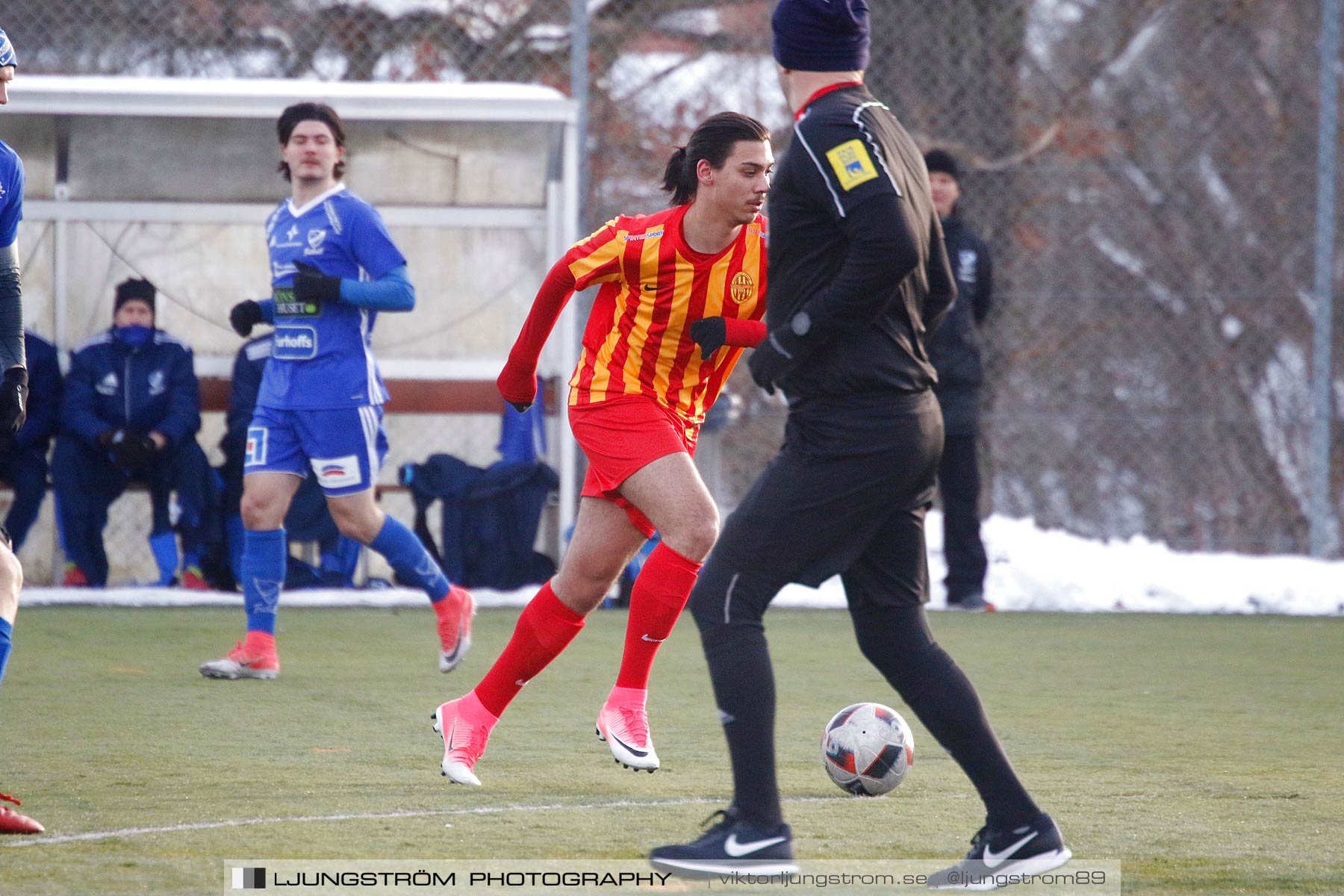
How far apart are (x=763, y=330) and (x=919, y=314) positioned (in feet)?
1.80

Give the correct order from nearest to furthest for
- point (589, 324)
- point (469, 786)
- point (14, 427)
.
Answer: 1. point (14, 427)
2. point (469, 786)
3. point (589, 324)

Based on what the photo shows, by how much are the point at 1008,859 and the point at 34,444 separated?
6933 millimetres

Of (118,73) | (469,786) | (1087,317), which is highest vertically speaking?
(118,73)

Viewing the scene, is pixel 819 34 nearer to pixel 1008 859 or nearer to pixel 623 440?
pixel 623 440

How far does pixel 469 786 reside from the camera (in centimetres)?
431

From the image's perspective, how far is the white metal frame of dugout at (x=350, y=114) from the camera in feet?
30.6

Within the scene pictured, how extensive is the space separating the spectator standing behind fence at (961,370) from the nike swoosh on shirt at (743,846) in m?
5.57

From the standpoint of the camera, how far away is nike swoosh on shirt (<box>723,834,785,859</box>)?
3256 millimetres

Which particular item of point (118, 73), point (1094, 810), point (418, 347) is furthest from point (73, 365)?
point (1094, 810)

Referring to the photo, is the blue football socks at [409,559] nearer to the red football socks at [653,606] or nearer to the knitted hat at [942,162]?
the red football socks at [653,606]

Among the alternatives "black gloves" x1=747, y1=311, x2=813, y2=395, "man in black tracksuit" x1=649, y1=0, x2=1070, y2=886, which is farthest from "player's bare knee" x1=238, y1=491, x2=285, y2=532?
"black gloves" x1=747, y1=311, x2=813, y2=395

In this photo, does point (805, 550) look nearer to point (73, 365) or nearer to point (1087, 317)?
point (73, 365)

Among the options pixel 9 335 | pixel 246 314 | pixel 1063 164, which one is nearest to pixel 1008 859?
pixel 9 335

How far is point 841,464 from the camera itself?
3.36 meters
